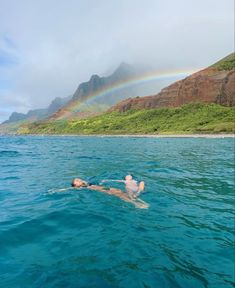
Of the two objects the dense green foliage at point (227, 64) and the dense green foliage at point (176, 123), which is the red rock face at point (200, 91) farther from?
the dense green foliage at point (176, 123)

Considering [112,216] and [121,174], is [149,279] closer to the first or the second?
[112,216]

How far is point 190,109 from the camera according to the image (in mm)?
123625

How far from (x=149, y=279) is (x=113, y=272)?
27.8 inches

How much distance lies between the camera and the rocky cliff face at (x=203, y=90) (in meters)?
129

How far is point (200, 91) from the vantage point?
140 meters

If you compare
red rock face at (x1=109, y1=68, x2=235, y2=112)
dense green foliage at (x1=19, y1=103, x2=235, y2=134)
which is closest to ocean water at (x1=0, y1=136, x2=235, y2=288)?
dense green foliage at (x1=19, y1=103, x2=235, y2=134)

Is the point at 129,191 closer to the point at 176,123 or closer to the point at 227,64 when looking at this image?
the point at 176,123

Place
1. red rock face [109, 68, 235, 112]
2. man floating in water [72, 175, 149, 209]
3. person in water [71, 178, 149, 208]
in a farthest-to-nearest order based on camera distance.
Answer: red rock face [109, 68, 235, 112]
man floating in water [72, 175, 149, 209]
person in water [71, 178, 149, 208]

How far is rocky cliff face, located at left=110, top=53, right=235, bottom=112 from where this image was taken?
129488mm

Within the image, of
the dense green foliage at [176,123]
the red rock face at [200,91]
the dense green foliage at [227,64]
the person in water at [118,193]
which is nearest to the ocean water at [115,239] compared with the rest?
the person in water at [118,193]

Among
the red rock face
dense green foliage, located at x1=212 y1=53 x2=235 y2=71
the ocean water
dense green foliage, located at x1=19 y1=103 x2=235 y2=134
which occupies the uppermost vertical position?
dense green foliage, located at x1=212 y1=53 x2=235 y2=71

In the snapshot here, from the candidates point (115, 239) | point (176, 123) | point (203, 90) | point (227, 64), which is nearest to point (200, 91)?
point (203, 90)

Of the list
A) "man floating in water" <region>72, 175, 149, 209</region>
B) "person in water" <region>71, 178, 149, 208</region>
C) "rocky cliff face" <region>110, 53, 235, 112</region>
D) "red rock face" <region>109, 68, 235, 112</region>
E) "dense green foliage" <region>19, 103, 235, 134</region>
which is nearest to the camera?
"person in water" <region>71, 178, 149, 208</region>

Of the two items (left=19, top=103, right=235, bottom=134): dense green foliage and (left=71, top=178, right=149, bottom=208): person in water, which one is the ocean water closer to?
(left=71, top=178, right=149, bottom=208): person in water
